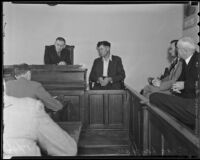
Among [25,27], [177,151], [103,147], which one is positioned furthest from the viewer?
[103,147]

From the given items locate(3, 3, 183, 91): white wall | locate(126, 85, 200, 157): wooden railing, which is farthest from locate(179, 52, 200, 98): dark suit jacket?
locate(3, 3, 183, 91): white wall

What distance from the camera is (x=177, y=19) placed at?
9.44 feet

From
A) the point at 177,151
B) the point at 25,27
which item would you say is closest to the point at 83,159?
the point at 177,151

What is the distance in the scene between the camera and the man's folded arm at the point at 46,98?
7.56 ft

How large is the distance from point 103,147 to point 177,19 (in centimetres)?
143

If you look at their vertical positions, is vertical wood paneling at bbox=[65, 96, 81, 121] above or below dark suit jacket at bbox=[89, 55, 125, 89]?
below

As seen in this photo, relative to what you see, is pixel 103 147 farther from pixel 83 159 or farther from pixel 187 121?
pixel 187 121

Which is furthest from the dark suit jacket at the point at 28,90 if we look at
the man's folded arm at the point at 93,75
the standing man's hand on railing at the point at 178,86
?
the standing man's hand on railing at the point at 178,86

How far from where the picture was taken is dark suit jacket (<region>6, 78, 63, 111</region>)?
7.07 ft

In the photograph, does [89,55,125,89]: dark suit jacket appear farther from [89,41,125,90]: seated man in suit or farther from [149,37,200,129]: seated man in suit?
[149,37,200,129]: seated man in suit

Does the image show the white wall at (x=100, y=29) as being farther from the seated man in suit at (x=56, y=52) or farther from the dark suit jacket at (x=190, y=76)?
the dark suit jacket at (x=190, y=76)

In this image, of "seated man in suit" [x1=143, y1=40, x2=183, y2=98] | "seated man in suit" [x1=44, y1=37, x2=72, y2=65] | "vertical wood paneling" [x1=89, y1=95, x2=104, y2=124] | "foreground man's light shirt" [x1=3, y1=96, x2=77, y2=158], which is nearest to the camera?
"foreground man's light shirt" [x1=3, y1=96, x2=77, y2=158]

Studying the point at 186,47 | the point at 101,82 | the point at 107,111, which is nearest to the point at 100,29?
the point at 101,82

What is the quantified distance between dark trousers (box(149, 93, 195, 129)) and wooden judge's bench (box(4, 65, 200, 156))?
0.10m
